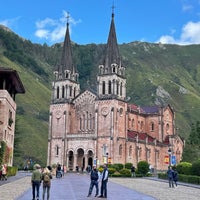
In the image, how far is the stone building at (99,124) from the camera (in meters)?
83.2

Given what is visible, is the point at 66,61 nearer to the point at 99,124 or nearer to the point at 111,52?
the point at 111,52

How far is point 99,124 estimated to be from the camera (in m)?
84.5

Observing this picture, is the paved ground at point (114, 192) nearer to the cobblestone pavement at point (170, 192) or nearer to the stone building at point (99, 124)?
the cobblestone pavement at point (170, 192)

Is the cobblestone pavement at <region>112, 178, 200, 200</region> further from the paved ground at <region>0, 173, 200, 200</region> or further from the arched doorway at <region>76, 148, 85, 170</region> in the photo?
the arched doorway at <region>76, 148, 85, 170</region>

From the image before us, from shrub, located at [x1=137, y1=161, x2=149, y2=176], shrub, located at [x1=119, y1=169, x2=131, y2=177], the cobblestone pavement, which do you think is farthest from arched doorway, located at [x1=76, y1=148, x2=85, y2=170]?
the cobblestone pavement

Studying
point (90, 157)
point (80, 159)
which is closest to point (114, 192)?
point (90, 157)

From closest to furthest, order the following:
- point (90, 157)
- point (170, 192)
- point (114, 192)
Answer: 1. point (114, 192)
2. point (170, 192)
3. point (90, 157)

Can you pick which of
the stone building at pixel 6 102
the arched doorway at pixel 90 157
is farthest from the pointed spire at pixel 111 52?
the stone building at pixel 6 102

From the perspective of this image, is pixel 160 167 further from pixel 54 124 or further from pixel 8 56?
pixel 8 56

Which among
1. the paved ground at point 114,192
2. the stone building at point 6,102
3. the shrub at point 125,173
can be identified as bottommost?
the paved ground at point 114,192

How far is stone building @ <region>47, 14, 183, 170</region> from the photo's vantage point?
8325cm

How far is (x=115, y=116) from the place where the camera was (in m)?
83.6

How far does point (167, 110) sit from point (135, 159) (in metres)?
22.4

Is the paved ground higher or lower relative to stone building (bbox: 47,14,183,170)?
lower
